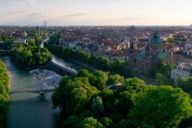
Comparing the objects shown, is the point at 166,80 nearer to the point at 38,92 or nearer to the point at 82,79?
the point at 82,79

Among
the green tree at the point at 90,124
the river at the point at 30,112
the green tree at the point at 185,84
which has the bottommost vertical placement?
the river at the point at 30,112

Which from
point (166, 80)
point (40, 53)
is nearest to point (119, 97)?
point (166, 80)

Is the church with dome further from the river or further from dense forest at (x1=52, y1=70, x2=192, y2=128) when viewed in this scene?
dense forest at (x1=52, y1=70, x2=192, y2=128)

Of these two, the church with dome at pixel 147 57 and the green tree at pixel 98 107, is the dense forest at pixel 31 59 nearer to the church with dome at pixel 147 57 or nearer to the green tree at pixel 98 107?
the church with dome at pixel 147 57

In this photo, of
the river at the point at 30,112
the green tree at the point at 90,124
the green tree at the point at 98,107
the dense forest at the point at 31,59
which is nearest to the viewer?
the green tree at the point at 90,124

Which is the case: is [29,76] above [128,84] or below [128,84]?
below

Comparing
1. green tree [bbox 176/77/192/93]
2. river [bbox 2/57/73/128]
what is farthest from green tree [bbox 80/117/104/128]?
green tree [bbox 176/77/192/93]

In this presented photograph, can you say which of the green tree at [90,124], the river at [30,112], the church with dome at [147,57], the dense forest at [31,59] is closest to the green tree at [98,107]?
the green tree at [90,124]

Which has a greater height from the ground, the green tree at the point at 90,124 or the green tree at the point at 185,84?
the green tree at the point at 90,124
